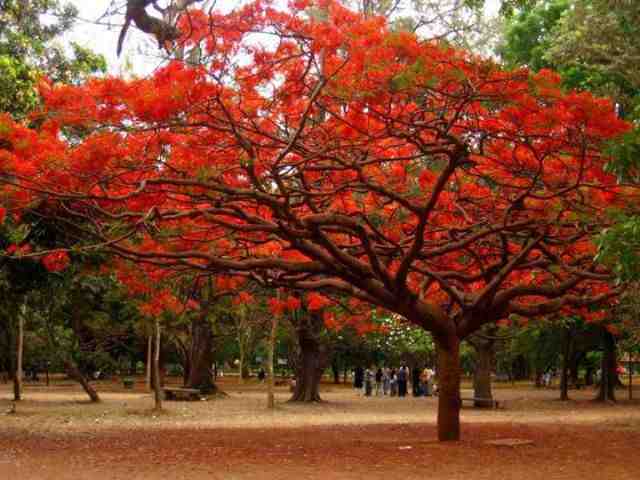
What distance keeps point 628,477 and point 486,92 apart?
4.88m

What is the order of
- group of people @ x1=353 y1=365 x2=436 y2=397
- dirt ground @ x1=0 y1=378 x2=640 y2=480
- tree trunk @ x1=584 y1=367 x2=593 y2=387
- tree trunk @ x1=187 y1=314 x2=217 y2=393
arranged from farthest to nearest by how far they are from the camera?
tree trunk @ x1=584 y1=367 x2=593 y2=387
group of people @ x1=353 y1=365 x2=436 y2=397
tree trunk @ x1=187 y1=314 x2=217 y2=393
dirt ground @ x1=0 y1=378 x2=640 y2=480

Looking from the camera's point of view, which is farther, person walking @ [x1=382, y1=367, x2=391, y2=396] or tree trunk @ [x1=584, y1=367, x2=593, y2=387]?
tree trunk @ [x1=584, y1=367, x2=593, y2=387]

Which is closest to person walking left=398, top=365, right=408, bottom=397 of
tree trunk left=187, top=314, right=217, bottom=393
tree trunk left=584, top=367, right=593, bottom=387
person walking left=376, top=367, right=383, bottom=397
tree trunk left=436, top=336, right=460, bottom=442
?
person walking left=376, top=367, right=383, bottom=397

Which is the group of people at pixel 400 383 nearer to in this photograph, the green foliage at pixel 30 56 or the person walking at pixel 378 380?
the person walking at pixel 378 380

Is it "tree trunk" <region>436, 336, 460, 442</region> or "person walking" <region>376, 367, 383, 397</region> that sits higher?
"tree trunk" <region>436, 336, 460, 442</region>

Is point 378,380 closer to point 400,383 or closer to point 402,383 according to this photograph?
point 400,383

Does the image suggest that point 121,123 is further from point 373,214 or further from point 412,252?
point 373,214

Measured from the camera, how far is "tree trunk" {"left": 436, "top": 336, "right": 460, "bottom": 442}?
44.7 ft

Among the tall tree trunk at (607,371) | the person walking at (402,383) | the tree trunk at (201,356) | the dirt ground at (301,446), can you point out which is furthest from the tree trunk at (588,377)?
the dirt ground at (301,446)

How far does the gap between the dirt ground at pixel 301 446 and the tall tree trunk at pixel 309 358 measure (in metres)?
5.57

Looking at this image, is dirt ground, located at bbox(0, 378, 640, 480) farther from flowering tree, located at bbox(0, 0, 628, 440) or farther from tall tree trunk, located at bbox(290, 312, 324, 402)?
tall tree trunk, located at bbox(290, 312, 324, 402)

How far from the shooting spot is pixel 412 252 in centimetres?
1181

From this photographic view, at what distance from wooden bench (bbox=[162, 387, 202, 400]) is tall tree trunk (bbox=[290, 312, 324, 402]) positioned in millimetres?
3355

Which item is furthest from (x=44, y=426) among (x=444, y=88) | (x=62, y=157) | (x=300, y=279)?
(x=444, y=88)
